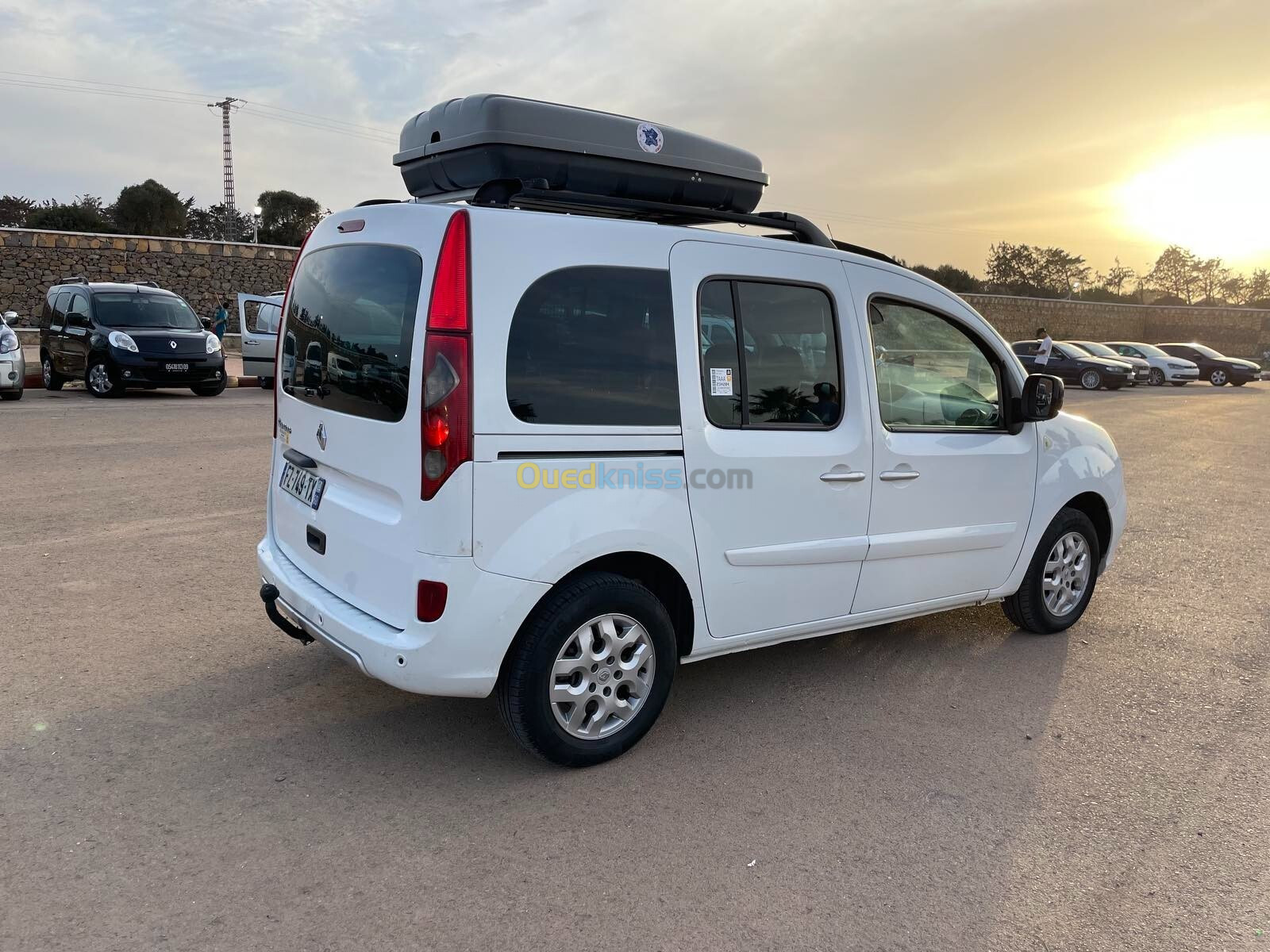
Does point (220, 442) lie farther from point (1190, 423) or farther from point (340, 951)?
point (1190, 423)

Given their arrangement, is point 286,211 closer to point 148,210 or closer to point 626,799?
point 148,210

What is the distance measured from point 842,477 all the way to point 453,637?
1.72 metres

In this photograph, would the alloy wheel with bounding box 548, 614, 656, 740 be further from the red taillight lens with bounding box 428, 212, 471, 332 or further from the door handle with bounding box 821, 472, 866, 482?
the red taillight lens with bounding box 428, 212, 471, 332

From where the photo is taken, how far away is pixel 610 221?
3.36 m

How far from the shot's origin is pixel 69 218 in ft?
151

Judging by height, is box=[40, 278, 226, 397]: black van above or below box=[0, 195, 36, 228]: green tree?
below

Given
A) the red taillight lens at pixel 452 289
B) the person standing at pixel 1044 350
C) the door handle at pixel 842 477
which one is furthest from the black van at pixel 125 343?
the person standing at pixel 1044 350

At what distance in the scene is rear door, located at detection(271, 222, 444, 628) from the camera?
311 cm

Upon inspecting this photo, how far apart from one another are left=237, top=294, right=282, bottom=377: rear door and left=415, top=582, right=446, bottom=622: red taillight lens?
15649 mm

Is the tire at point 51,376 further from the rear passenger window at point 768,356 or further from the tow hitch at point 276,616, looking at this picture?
the rear passenger window at point 768,356

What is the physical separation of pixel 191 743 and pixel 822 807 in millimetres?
2286

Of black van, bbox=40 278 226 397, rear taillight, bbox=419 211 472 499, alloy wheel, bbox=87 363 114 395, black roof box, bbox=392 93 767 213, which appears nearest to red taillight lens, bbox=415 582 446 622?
rear taillight, bbox=419 211 472 499

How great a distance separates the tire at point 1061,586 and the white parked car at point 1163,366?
28298mm

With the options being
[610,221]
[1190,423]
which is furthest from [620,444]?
[1190,423]
